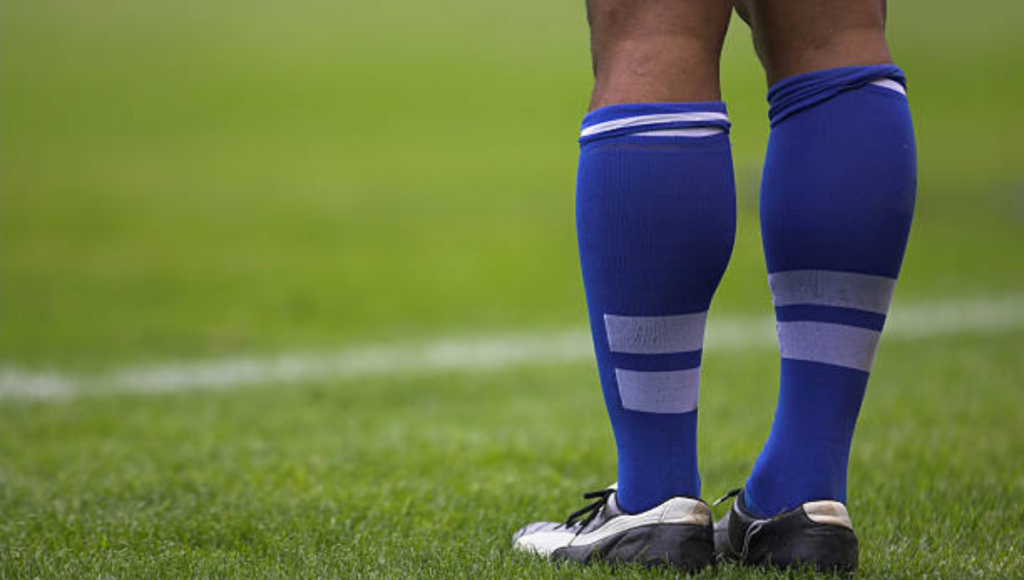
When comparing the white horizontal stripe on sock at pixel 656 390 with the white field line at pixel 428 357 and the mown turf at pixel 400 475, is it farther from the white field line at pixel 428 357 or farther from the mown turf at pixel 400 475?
the white field line at pixel 428 357

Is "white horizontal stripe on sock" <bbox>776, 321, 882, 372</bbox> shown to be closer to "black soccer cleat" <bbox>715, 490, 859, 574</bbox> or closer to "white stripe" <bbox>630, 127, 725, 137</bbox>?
"black soccer cleat" <bbox>715, 490, 859, 574</bbox>

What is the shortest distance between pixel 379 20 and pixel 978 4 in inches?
423

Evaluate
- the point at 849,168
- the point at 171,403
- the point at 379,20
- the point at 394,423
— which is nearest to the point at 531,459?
the point at 394,423

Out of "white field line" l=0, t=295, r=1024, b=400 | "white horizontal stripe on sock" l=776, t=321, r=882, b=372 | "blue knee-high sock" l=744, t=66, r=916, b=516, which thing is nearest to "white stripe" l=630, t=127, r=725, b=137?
"blue knee-high sock" l=744, t=66, r=916, b=516

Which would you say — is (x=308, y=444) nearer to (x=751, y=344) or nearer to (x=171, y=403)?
(x=171, y=403)

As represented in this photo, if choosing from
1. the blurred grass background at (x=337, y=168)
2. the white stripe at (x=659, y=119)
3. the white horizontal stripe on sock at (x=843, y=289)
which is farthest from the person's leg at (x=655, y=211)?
the blurred grass background at (x=337, y=168)

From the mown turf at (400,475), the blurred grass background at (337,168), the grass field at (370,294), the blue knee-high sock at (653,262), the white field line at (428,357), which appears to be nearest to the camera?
the blue knee-high sock at (653,262)

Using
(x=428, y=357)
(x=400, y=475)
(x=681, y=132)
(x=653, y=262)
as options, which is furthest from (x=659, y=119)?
(x=428, y=357)

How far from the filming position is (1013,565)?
4.50ft

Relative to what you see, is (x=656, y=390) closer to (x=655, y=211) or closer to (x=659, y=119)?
(x=655, y=211)

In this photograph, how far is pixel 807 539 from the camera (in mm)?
1280

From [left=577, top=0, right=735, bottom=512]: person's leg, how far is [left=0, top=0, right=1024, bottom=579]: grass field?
0.63ft

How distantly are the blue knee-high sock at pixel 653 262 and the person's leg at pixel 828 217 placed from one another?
0.32ft

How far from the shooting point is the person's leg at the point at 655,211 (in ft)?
4.13
